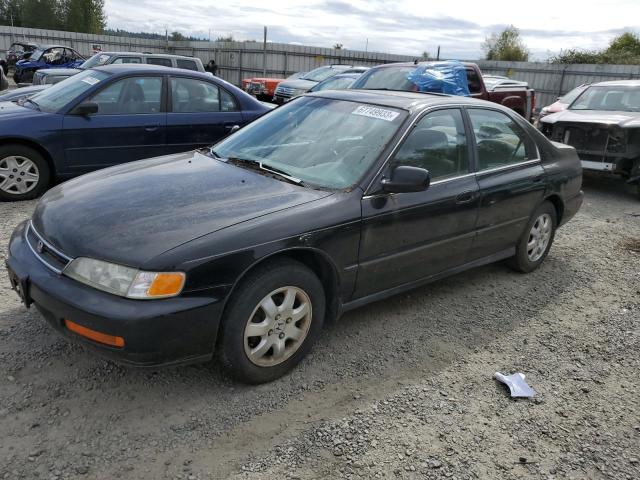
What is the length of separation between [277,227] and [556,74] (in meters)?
23.5

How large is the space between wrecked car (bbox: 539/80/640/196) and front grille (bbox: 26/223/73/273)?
25.5 ft

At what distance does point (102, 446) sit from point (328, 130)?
7.74 ft

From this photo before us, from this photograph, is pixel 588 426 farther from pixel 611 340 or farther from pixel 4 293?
pixel 4 293

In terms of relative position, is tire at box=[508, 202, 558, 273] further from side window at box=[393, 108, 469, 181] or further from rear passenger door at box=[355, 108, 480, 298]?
side window at box=[393, 108, 469, 181]

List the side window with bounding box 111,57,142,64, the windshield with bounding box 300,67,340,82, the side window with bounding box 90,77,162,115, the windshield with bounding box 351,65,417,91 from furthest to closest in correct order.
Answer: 1. the windshield with bounding box 300,67,340,82
2. the side window with bounding box 111,57,142,64
3. the windshield with bounding box 351,65,417,91
4. the side window with bounding box 90,77,162,115

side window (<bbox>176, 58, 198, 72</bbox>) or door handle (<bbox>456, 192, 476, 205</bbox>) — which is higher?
side window (<bbox>176, 58, 198, 72</bbox>)

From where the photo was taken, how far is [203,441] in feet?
8.31

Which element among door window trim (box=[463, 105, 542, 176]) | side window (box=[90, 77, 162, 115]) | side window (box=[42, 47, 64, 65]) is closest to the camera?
door window trim (box=[463, 105, 542, 176])

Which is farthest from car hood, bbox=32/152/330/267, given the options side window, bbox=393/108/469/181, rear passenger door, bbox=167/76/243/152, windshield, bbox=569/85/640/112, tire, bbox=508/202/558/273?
windshield, bbox=569/85/640/112

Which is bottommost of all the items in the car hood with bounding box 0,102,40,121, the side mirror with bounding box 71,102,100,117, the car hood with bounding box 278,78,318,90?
the car hood with bounding box 0,102,40,121

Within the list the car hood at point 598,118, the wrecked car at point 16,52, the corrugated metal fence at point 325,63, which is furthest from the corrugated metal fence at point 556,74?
the wrecked car at point 16,52

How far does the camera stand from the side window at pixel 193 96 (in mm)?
6605

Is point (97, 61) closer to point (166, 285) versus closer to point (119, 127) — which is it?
point (119, 127)

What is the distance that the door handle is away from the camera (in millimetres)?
3748
